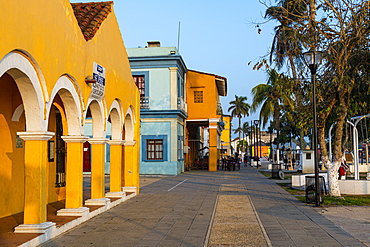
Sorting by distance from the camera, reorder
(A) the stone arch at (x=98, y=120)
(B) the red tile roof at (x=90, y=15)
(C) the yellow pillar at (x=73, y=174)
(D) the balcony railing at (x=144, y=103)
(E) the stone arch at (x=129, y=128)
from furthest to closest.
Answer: (D) the balcony railing at (x=144, y=103), (E) the stone arch at (x=129, y=128), (A) the stone arch at (x=98, y=120), (B) the red tile roof at (x=90, y=15), (C) the yellow pillar at (x=73, y=174)

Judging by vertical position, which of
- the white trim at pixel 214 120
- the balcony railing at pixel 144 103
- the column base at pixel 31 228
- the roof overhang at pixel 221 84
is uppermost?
the roof overhang at pixel 221 84

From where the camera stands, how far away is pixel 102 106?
39.0 ft

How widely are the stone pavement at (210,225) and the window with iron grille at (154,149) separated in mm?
13365

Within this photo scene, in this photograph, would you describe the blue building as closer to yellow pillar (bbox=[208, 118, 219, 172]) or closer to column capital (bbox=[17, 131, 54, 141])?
yellow pillar (bbox=[208, 118, 219, 172])

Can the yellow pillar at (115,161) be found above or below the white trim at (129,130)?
below

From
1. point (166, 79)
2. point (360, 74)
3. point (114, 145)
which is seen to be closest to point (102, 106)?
point (114, 145)

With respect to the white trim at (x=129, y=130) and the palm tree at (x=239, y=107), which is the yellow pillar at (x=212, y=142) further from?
the palm tree at (x=239, y=107)

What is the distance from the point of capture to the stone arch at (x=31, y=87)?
23.8 ft

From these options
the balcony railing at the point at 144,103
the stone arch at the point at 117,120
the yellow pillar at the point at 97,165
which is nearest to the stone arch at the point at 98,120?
the yellow pillar at the point at 97,165

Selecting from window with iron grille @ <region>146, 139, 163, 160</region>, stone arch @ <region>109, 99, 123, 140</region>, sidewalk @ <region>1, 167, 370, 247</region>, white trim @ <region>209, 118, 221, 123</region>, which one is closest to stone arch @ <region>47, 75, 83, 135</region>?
sidewalk @ <region>1, 167, 370, 247</region>

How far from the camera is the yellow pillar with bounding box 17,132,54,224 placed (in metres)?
7.89

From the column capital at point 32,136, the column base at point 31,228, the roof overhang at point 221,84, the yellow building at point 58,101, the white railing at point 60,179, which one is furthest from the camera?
→ the roof overhang at point 221,84

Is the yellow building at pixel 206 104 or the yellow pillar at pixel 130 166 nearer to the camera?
the yellow pillar at pixel 130 166

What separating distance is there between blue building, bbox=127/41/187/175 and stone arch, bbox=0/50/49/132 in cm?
1976
